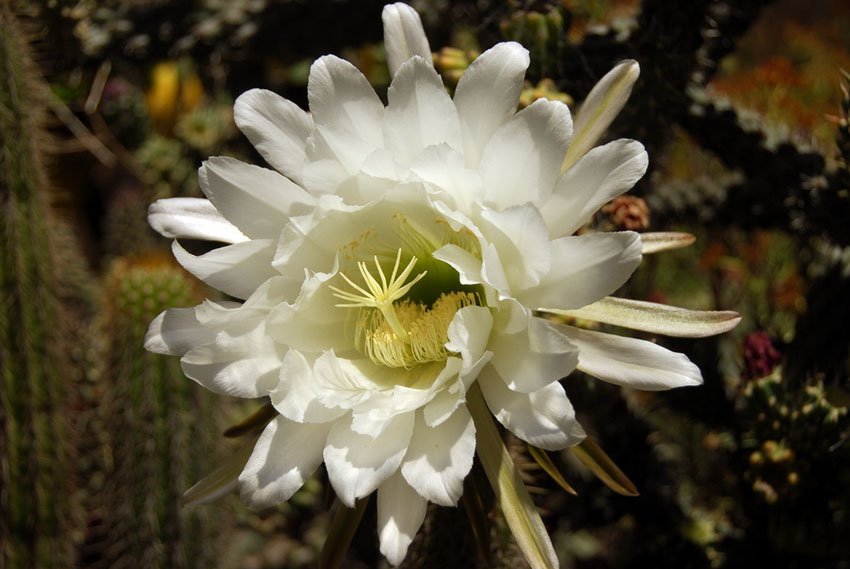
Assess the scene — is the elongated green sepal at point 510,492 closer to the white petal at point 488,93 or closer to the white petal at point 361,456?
the white petal at point 361,456

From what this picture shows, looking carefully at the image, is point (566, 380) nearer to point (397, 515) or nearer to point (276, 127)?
point (397, 515)

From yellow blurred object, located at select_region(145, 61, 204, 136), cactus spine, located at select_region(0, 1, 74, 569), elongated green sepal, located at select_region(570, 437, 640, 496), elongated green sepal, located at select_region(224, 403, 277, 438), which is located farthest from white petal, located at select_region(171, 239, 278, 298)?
yellow blurred object, located at select_region(145, 61, 204, 136)

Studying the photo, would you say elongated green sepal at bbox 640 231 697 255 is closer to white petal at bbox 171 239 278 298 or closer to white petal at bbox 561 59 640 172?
white petal at bbox 561 59 640 172

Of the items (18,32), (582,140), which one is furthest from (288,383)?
(18,32)

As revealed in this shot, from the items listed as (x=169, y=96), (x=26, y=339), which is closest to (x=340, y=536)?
(x=26, y=339)

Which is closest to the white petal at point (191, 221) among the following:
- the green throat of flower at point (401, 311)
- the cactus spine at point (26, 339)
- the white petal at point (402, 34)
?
the green throat of flower at point (401, 311)

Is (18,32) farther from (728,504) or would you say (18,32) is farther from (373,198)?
(728,504)
